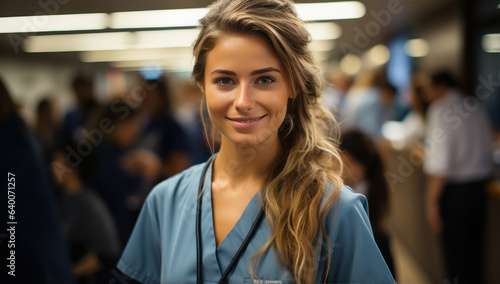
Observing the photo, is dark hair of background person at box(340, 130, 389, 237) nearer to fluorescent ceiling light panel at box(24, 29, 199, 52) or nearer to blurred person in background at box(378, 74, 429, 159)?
blurred person in background at box(378, 74, 429, 159)

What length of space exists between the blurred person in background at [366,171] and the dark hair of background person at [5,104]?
3.37 ft

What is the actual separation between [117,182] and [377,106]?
9.30 ft

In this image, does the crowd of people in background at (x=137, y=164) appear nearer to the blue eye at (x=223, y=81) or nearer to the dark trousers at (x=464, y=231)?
the dark trousers at (x=464, y=231)

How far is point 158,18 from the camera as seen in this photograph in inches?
84.4

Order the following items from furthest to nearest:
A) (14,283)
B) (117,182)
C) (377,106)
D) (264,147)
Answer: (377,106)
(117,182)
(14,283)
(264,147)

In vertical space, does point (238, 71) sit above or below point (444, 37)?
below

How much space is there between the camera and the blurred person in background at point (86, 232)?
67.9 inches

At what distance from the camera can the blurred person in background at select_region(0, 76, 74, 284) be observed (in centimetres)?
116

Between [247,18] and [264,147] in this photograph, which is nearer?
[247,18]

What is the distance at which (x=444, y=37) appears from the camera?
458cm

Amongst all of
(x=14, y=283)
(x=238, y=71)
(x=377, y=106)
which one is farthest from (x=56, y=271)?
(x=377, y=106)

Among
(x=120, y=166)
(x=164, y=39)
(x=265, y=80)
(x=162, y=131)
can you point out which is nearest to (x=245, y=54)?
(x=265, y=80)

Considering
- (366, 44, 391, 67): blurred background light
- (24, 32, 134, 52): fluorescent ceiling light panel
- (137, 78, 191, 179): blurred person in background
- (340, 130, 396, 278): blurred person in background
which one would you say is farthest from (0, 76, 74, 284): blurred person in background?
(366, 44, 391, 67): blurred background light

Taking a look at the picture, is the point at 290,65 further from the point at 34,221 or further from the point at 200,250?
the point at 34,221
